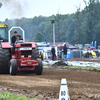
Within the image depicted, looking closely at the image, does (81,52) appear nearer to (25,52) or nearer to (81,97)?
(25,52)

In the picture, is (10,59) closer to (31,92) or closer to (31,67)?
(31,67)

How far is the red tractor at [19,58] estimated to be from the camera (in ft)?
38.0

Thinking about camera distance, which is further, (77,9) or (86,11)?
(86,11)

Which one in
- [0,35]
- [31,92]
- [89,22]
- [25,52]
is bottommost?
[31,92]

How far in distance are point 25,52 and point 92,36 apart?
243 feet

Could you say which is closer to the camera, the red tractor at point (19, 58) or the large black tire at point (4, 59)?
the red tractor at point (19, 58)

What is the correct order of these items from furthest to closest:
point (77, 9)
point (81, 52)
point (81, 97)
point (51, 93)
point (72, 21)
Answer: point (72, 21)
point (77, 9)
point (81, 52)
point (51, 93)
point (81, 97)

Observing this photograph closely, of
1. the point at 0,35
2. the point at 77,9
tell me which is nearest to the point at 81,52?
the point at 0,35

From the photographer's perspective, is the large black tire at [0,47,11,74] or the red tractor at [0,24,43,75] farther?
the large black tire at [0,47,11,74]

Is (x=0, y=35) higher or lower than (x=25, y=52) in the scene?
higher

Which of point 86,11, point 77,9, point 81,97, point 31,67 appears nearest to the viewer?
point 81,97

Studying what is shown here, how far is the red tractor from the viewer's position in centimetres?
1159

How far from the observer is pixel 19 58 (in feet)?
40.4

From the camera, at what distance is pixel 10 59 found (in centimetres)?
1255
